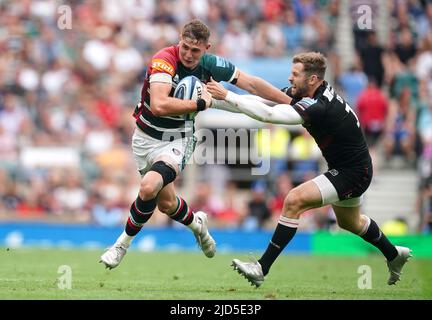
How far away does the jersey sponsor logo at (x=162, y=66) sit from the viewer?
11.0 m

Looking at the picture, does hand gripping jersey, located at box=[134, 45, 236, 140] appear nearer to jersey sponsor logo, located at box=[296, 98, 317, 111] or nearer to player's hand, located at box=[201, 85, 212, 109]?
player's hand, located at box=[201, 85, 212, 109]

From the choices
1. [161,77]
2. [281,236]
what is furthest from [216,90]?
[281,236]

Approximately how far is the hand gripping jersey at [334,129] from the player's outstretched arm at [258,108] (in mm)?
113

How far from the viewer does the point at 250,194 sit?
21578mm

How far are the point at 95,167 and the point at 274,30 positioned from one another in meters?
5.45

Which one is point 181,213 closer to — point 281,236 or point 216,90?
point 281,236

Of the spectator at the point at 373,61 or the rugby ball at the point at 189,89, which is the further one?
the spectator at the point at 373,61

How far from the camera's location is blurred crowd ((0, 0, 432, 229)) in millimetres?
20812

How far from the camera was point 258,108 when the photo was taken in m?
10.6

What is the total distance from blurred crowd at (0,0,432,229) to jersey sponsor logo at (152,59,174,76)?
31.0ft

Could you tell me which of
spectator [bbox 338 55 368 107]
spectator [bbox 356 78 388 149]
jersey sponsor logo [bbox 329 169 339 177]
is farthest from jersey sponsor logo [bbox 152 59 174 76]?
spectator [bbox 338 55 368 107]

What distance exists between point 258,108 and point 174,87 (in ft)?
3.66

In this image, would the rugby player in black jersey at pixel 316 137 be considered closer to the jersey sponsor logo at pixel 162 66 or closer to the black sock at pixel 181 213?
the jersey sponsor logo at pixel 162 66

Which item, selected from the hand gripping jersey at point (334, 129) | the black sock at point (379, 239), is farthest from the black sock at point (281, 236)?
the black sock at point (379, 239)
